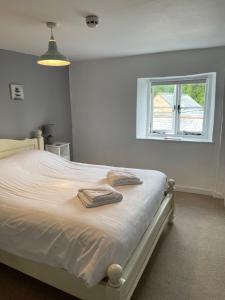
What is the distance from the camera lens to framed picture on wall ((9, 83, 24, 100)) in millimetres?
3289

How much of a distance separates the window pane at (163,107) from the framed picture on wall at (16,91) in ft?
7.07

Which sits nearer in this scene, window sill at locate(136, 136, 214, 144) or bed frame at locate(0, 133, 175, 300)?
bed frame at locate(0, 133, 175, 300)

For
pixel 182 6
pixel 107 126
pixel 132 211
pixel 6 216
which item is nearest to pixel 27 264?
pixel 6 216

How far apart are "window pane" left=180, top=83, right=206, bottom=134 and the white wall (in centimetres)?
34

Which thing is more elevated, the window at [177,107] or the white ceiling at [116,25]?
the white ceiling at [116,25]

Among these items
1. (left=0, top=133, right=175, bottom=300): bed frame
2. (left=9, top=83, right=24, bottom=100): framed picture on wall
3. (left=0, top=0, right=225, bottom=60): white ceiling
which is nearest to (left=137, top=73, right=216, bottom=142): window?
(left=0, top=0, right=225, bottom=60): white ceiling

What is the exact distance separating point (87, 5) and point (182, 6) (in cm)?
75

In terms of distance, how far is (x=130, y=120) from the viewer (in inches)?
160

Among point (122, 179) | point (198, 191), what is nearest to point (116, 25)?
point (122, 179)

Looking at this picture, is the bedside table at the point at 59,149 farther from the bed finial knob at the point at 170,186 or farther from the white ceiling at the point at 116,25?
the bed finial knob at the point at 170,186

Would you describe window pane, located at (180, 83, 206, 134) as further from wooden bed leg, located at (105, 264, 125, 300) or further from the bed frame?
wooden bed leg, located at (105, 264, 125, 300)

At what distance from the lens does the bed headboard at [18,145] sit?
304cm

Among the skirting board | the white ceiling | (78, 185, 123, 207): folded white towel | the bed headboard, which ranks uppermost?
the white ceiling

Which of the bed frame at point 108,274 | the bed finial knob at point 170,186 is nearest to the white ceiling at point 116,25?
the bed finial knob at point 170,186
